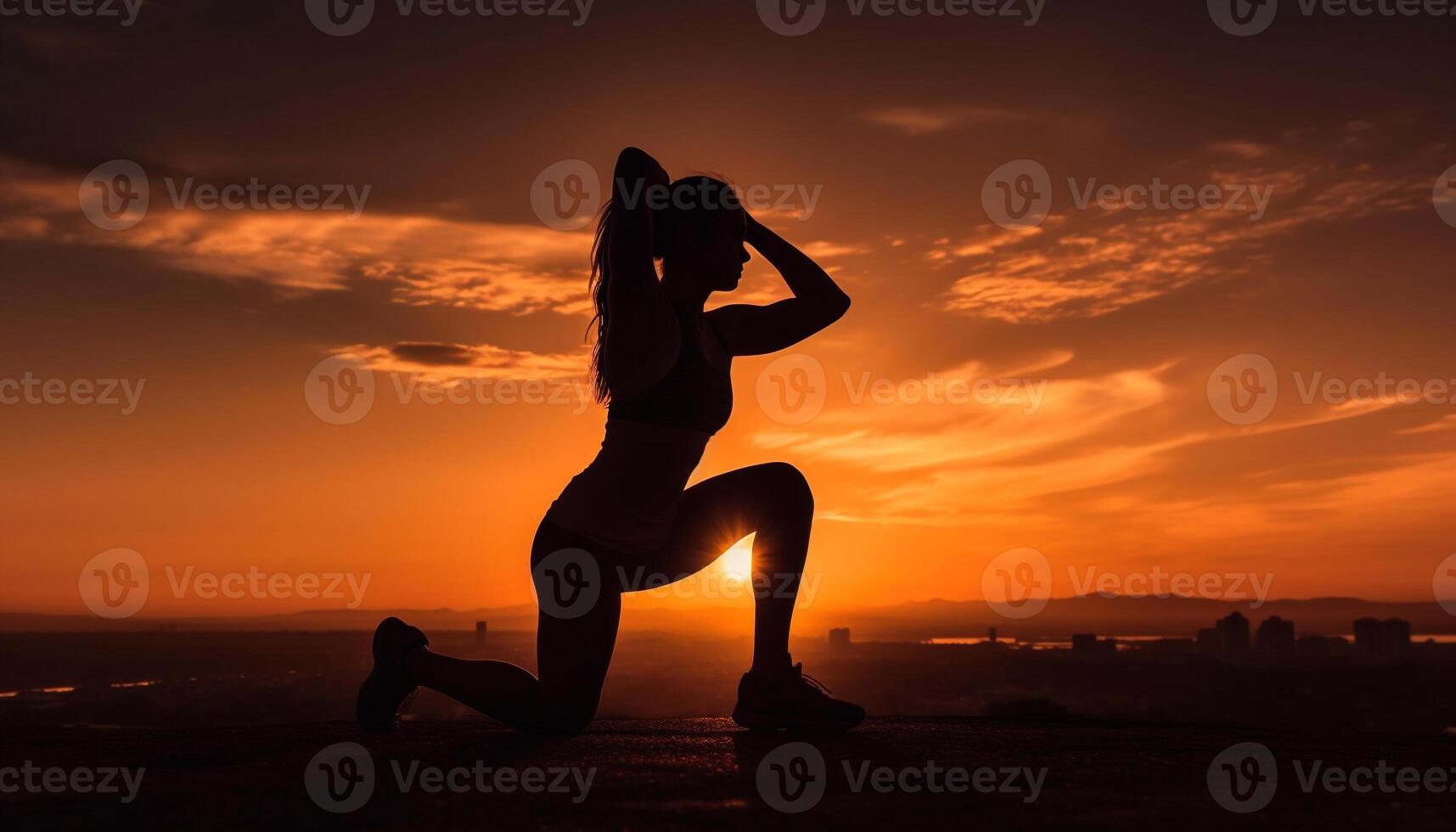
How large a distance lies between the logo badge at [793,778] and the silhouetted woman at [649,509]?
828 millimetres

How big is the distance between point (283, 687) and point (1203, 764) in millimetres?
142214

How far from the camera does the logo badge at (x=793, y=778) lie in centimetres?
311

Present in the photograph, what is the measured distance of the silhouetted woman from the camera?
15.0ft

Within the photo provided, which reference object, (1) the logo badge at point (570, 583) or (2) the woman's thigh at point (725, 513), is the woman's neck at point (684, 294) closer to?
(2) the woman's thigh at point (725, 513)

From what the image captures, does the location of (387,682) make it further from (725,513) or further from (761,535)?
(761,535)

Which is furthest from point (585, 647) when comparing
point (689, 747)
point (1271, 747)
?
point (1271, 747)

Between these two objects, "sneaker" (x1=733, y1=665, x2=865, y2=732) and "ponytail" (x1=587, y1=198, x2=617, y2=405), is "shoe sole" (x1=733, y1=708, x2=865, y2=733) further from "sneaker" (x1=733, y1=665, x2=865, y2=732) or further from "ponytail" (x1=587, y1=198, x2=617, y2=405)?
"ponytail" (x1=587, y1=198, x2=617, y2=405)

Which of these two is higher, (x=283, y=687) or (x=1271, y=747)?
(x=1271, y=747)

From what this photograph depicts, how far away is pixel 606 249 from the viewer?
4.68 meters

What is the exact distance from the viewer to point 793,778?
348 centimetres

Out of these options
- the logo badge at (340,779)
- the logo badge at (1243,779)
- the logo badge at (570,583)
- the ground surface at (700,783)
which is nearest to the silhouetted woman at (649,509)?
the logo badge at (570,583)

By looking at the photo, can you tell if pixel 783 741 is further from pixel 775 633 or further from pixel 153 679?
pixel 153 679

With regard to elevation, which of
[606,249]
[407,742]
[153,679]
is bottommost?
[153,679]

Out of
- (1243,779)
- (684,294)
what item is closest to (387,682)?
(684,294)
